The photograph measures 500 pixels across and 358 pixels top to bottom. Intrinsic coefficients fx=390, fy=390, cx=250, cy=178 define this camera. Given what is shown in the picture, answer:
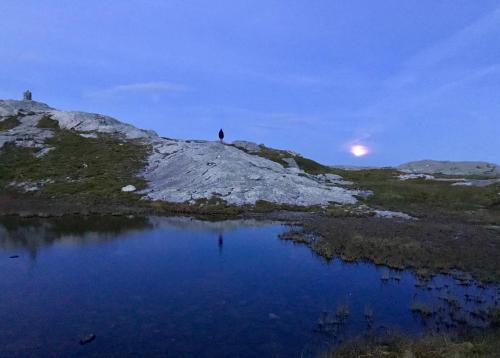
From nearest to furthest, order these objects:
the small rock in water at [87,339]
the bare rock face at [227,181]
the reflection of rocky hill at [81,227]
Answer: the small rock in water at [87,339], the reflection of rocky hill at [81,227], the bare rock face at [227,181]

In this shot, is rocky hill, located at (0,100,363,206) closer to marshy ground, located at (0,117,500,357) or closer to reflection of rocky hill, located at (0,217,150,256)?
marshy ground, located at (0,117,500,357)

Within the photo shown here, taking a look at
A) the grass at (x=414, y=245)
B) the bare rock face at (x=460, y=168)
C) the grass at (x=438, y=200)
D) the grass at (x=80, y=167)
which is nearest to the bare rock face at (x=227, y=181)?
the grass at (x=80, y=167)

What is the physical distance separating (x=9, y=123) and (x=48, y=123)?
9537mm

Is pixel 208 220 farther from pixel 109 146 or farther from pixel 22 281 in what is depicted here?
pixel 109 146

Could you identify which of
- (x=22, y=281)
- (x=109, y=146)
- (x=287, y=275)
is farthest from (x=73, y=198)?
(x=287, y=275)

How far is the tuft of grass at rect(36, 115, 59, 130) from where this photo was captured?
108225 mm

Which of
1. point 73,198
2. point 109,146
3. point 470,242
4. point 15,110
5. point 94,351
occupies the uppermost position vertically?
point 15,110

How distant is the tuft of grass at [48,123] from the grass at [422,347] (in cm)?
Answer: 11006

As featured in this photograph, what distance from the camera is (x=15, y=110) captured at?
117875 mm

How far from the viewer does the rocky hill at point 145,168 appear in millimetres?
64938

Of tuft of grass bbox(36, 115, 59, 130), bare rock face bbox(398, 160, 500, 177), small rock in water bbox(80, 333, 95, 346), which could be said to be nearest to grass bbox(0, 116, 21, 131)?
tuft of grass bbox(36, 115, 59, 130)

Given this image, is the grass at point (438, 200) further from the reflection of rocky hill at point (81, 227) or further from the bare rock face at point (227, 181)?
the reflection of rocky hill at point (81, 227)

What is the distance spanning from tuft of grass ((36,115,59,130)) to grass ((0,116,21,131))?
562 cm

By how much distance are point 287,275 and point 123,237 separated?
19105 millimetres
